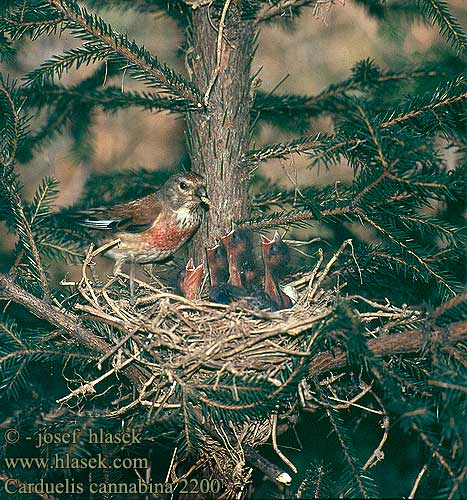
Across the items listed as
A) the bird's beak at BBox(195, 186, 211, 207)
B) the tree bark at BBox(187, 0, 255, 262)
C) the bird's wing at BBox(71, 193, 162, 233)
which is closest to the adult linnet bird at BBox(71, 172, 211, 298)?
the bird's wing at BBox(71, 193, 162, 233)

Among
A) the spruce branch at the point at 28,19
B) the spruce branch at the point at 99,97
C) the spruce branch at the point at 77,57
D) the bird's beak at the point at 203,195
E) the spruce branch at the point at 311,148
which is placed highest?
the spruce branch at the point at 28,19

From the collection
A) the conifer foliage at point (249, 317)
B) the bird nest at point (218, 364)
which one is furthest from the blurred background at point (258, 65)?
the bird nest at point (218, 364)

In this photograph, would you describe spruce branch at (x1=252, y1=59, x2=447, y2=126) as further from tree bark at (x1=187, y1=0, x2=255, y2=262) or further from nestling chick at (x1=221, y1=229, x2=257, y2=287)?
nestling chick at (x1=221, y1=229, x2=257, y2=287)

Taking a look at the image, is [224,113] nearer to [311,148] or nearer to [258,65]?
[311,148]

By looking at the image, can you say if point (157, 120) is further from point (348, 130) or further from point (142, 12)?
point (348, 130)

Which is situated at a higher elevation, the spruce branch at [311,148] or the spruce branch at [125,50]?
the spruce branch at [125,50]

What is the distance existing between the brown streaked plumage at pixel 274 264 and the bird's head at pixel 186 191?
0.92 feet

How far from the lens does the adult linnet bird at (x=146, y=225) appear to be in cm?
312

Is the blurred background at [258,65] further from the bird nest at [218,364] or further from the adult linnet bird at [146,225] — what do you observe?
the bird nest at [218,364]

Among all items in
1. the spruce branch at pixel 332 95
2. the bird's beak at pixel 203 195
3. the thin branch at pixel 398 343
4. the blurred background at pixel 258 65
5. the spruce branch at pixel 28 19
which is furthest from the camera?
the blurred background at pixel 258 65

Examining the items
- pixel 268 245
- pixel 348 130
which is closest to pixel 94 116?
pixel 268 245

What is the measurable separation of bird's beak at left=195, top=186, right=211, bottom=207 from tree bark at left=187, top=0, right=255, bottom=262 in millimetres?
24

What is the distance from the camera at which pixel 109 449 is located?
2.16 m

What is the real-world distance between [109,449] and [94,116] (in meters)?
2.11
